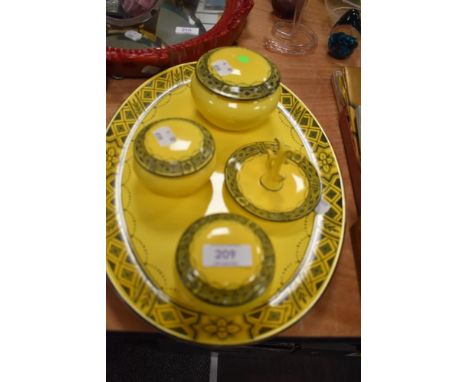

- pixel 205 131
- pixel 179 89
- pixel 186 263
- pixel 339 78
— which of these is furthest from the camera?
pixel 339 78

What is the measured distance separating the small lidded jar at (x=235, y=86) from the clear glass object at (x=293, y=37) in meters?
0.41

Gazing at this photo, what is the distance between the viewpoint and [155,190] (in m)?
0.71

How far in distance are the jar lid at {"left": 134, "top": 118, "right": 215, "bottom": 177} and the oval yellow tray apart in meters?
0.11

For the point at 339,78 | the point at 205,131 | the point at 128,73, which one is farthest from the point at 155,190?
the point at 339,78

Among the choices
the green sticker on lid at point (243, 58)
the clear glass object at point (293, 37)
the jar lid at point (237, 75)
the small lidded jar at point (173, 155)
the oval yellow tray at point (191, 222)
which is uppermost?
the green sticker on lid at point (243, 58)

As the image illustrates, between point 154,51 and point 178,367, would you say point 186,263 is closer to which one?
point 154,51

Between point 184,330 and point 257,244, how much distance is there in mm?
196

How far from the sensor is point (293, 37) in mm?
1213

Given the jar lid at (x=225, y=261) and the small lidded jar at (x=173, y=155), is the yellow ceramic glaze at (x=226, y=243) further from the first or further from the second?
the small lidded jar at (x=173, y=155)

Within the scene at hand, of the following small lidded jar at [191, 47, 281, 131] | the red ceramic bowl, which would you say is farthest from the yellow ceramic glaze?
the red ceramic bowl

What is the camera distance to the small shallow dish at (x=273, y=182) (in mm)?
734

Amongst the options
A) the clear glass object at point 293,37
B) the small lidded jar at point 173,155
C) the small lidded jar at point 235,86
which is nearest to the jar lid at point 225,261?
the small lidded jar at point 173,155

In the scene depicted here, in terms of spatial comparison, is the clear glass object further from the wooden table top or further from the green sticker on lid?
the green sticker on lid

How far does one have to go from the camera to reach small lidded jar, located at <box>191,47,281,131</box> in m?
0.76
